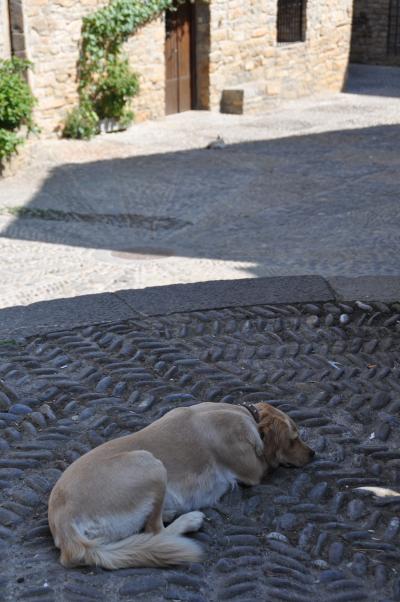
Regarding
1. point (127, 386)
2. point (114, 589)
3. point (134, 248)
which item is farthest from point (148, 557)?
point (134, 248)

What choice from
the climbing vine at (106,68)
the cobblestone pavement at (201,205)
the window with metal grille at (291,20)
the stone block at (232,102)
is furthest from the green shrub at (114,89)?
the window with metal grille at (291,20)

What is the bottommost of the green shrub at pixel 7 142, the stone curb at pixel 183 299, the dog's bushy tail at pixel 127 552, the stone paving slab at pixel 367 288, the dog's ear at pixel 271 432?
the green shrub at pixel 7 142

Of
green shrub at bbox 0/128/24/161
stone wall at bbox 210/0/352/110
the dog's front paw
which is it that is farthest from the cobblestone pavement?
the dog's front paw

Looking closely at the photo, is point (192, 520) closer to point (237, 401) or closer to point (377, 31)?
point (237, 401)

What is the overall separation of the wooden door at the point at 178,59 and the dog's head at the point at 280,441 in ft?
49.2

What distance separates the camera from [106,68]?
16.5m

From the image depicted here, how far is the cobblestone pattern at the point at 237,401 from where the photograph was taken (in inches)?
141

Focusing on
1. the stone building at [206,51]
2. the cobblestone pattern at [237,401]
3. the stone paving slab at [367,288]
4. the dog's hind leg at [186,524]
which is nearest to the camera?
the cobblestone pattern at [237,401]

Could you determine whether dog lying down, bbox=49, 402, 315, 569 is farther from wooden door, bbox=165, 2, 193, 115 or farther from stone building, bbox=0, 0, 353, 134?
wooden door, bbox=165, 2, 193, 115

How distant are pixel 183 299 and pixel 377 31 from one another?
22.3 meters

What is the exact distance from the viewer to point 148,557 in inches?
142

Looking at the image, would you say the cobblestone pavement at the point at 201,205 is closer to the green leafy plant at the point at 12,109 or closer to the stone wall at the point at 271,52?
the green leafy plant at the point at 12,109

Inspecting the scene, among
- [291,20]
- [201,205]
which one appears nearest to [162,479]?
[201,205]

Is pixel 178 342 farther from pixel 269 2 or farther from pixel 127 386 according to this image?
pixel 269 2
